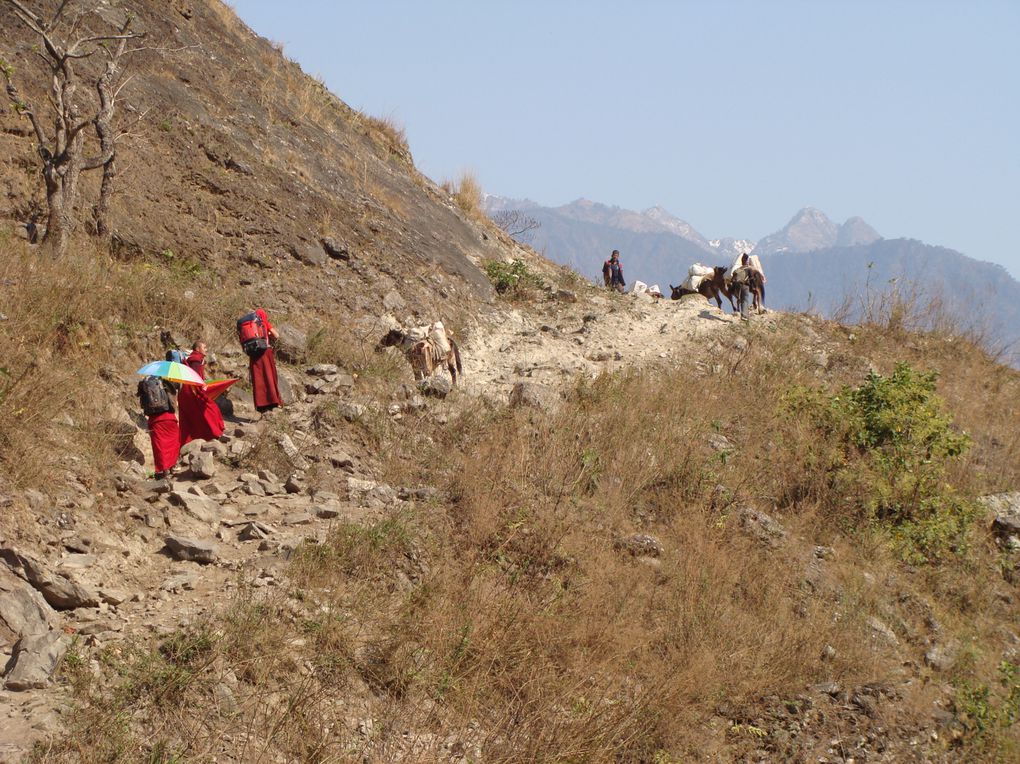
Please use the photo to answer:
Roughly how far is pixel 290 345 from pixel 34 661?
17.9ft

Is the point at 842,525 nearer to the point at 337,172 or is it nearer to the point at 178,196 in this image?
the point at 178,196

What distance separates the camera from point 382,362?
9.64 metres

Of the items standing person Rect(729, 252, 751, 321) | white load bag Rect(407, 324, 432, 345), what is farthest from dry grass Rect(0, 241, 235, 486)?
standing person Rect(729, 252, 751, 321)

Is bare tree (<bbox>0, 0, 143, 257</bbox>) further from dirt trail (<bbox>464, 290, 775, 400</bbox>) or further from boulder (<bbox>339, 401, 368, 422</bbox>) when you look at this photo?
dirt trail (<bbox>464, 290, 775, 400</bbox>)

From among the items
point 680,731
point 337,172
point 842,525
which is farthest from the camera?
point 337,172

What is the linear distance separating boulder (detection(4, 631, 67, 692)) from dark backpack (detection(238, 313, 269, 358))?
13.1 ft

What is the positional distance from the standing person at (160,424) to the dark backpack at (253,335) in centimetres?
119

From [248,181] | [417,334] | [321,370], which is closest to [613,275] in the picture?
Result: [417,334]

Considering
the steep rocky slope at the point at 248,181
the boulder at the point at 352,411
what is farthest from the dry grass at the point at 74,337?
the boulder at the point at 352,411

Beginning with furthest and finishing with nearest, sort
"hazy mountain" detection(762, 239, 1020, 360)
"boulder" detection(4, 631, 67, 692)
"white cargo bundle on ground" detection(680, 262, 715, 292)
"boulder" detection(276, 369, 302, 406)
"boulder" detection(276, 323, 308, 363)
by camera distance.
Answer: "hazy mountain" detection(762, 239, 1020, 360), "white cargo bundle on ground" detection(680, 262, 715, 292), "boulder" detection(276, 323, 308, 363), "boulder" detection(276, 369, 302, 406), "boulder" detection(4, 631, 67, 692)

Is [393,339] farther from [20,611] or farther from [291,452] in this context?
[20,611]

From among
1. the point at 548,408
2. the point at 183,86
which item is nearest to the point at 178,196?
the point at 183,86

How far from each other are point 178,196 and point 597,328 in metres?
6.36

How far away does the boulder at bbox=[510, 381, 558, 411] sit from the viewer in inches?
360
